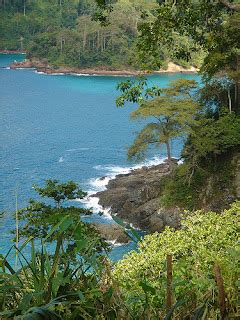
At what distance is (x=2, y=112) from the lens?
44375 millimetres

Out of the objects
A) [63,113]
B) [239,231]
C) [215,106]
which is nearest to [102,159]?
[215,106]

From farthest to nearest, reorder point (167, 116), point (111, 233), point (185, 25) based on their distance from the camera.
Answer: point (167, 116) < point (111, 233) < point (185, 25)

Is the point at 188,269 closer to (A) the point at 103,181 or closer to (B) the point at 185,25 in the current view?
(B) the point at 185,25

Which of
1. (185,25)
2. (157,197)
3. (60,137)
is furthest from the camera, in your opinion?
(60,137)

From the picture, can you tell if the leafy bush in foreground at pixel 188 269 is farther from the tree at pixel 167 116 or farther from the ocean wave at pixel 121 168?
the ocean wave at pixel 121 168

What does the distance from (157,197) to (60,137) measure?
597 inches

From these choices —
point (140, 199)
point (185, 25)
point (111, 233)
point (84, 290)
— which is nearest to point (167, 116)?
point (140, 199)

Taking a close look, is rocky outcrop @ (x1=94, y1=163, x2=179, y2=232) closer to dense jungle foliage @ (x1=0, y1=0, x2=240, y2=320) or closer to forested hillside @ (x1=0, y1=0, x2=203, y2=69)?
dense jungle foliage @ (x1=0, y1=0, x2=240, y2=320)

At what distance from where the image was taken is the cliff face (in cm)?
2017

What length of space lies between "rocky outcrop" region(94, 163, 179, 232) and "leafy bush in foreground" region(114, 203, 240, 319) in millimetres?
12588

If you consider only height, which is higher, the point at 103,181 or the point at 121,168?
the point at 121,168

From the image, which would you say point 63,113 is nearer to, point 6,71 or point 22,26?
point 6,71

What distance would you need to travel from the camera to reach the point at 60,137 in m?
36.7

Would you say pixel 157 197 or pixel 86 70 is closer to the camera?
pixel 157 197
